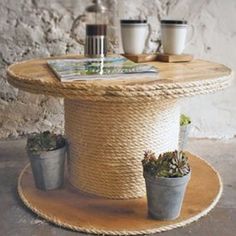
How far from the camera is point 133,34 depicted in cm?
166

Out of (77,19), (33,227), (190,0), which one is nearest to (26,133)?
(77,19)

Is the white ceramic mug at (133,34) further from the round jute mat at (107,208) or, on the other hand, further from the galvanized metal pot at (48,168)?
the round jute mat at (107,208)

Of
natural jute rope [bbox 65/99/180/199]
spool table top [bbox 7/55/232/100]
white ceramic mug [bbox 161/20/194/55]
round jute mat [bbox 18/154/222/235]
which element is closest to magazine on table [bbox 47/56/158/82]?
spool table top [bbox 7/55/232/100]

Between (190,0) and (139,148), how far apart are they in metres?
1.06

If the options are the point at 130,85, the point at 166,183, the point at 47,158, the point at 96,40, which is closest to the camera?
the point at 130,85

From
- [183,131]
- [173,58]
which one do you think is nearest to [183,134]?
[183,131]

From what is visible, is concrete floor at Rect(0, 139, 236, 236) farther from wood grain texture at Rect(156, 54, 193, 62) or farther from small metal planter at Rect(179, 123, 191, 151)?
wood grain texture at Rect(156, 54, 193, 62)

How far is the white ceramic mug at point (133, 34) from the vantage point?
165 cm

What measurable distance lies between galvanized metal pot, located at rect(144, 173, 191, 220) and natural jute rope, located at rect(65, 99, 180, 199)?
183 millimetres

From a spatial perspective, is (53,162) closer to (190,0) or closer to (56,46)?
(56,46)

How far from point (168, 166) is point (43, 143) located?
1.75ft

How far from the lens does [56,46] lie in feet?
7.11

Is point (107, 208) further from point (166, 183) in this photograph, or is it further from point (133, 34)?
point (133, 34)

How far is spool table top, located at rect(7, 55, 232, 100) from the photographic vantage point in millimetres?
1181
